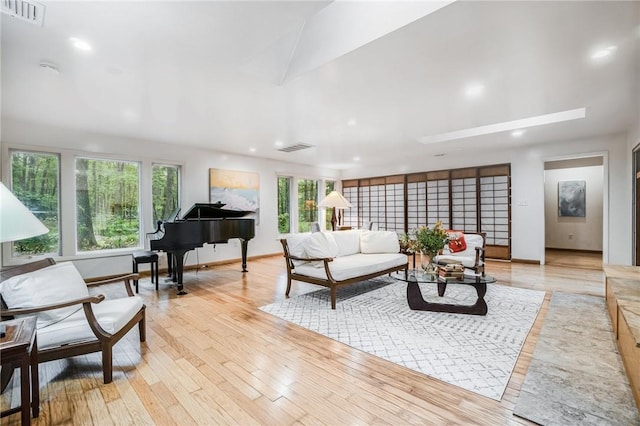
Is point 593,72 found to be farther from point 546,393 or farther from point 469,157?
point 469,157

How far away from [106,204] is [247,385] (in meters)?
4.83

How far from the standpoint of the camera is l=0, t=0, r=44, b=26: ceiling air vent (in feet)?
6.04

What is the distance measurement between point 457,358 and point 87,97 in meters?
4.66

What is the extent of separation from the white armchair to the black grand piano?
334 cm

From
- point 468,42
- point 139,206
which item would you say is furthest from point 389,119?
point 139,206

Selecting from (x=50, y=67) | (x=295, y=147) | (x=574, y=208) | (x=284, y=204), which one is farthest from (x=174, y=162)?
(x=574, y=208)

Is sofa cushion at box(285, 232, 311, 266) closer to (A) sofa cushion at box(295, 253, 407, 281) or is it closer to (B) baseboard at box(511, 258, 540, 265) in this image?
(A) sofa cushion at box(295, 253, 407, 281)

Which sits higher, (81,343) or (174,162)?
(174,162)

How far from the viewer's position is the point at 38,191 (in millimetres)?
4578

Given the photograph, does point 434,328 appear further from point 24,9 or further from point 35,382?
point 24,9

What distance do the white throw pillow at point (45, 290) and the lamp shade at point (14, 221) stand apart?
67 centimetres

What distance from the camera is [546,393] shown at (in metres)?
1.85

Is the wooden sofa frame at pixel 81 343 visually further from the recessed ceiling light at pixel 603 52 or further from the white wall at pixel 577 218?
the white wall at pixel 577 218

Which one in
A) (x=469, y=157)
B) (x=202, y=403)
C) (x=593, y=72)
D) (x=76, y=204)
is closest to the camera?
(x=202, y=403)
